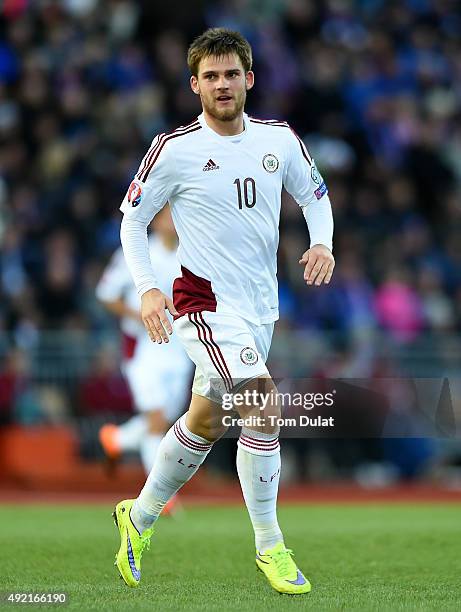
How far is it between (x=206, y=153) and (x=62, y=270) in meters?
8.62

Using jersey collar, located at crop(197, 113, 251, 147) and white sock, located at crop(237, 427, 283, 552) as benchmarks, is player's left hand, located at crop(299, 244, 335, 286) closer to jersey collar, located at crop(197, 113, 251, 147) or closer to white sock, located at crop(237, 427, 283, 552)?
jersey collar, located at crop(197, 113, 251, 147)

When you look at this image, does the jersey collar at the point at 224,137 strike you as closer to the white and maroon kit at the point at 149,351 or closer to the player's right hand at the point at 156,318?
the player's right hand at the point at 156,318

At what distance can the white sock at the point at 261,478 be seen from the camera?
19.6ft

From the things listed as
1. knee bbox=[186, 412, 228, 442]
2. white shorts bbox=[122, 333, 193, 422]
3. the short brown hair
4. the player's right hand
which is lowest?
white shorts bbox=[122, 333, 193, 422]

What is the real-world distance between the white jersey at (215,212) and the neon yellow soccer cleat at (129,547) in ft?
3.54

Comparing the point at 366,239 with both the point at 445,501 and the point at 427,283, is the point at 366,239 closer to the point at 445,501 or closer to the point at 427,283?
the point at 427,283

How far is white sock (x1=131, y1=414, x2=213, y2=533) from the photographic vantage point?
618 cm

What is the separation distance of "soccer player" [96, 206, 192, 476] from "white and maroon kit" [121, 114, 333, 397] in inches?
178

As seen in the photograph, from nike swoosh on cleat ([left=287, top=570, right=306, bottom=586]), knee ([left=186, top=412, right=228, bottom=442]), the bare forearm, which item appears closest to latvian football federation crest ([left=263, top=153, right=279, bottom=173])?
knee ([left=186, top=412, right=228, bottom=442])

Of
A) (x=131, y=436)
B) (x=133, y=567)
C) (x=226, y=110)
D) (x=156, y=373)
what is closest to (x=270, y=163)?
(x=226, y=110)

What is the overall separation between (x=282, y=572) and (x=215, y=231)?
1.60 m

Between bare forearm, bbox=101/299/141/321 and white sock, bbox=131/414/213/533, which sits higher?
white sock, bbox=131/414/213/533

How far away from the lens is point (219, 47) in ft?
19.7

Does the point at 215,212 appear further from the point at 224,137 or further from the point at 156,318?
the point at 156,318
